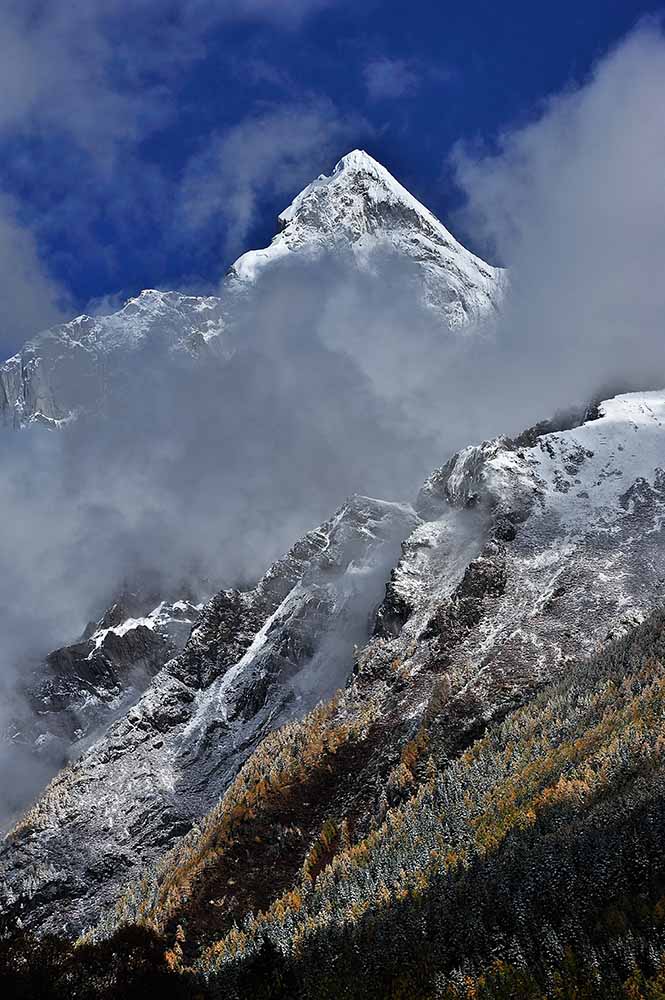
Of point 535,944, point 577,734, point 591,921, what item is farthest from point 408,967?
point 577,734

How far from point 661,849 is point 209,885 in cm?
11405

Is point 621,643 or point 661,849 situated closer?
point 661,849

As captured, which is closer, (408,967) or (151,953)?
→ (408,967)

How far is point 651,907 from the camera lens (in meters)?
99.8

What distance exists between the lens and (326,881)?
527 ft

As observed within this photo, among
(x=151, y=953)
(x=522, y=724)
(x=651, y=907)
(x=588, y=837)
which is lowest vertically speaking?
(x=651, y=907)

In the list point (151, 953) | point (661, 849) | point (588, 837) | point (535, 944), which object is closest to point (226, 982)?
point (151, 953)

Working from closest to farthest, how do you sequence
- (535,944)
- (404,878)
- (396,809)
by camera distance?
(535,944) → (404,878) → (396,809)

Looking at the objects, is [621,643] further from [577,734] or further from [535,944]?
[535,944]

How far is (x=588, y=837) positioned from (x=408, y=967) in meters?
28.1

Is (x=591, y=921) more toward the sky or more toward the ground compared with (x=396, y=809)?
more toward the ground

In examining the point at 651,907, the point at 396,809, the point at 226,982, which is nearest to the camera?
the point at 651,907

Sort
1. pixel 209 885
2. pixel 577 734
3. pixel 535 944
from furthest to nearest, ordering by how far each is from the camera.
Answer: pixel 209 885 < pixel 577 734 < pixel 535 944

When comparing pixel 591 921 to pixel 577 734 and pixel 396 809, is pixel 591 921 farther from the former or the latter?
pixel 396 809
